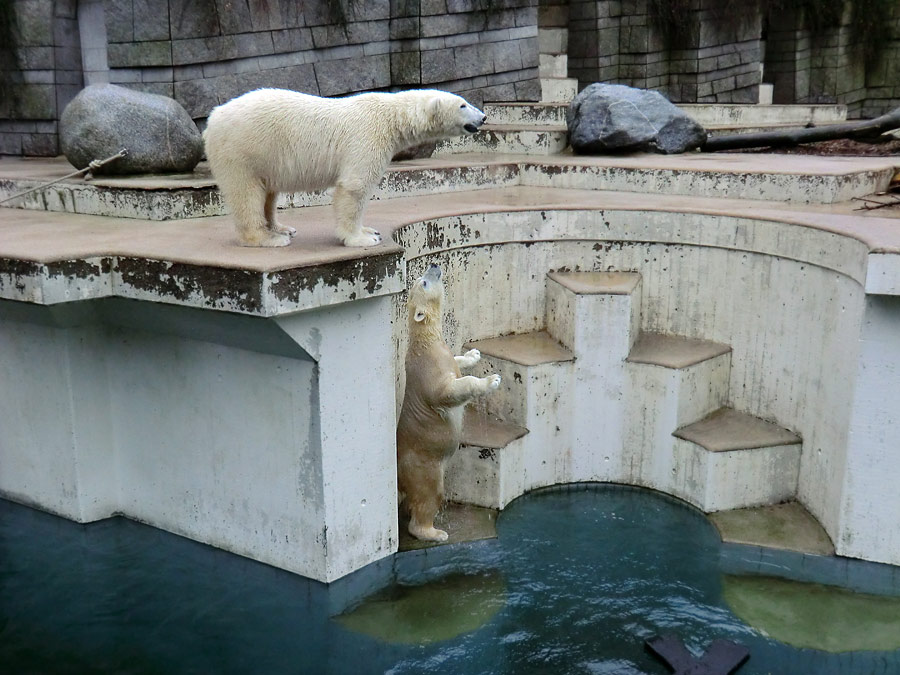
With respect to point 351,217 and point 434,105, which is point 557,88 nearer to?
point 434,105

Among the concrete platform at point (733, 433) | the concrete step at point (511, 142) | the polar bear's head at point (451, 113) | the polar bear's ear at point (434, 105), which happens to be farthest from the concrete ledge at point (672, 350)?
the concrete step at point (511, 142)

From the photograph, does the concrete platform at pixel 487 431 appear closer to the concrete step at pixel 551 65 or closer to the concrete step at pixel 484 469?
the concrete step at pixel 484 469

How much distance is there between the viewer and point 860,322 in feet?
14.8

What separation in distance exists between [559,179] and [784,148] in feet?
9.11

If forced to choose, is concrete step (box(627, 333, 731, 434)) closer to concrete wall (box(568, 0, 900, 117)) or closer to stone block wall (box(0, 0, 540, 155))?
stone block wall (box(0, 0, 540, 155))

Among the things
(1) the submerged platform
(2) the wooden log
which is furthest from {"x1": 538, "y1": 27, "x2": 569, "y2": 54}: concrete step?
(1) the submerged platform

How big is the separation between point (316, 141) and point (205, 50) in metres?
4.06

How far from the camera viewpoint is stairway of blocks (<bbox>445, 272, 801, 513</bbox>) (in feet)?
17.5

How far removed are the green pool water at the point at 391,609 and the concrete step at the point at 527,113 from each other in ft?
18.5

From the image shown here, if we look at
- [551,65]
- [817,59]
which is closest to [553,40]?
[551,65]

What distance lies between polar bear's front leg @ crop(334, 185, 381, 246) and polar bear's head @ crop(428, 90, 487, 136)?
0.49 metres

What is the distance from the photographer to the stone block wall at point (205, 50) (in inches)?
290

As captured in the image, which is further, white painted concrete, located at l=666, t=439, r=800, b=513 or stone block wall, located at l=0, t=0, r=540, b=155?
stone block wall, located at l=0, t=0, r=540, b=155

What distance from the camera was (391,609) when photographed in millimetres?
4395
